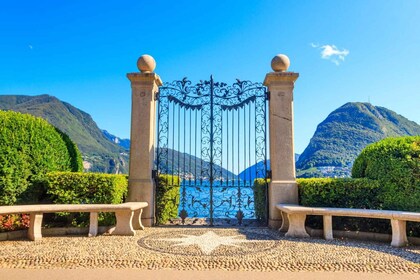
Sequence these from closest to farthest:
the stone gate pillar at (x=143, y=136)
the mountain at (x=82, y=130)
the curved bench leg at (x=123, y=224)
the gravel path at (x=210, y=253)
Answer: the gravel path at (x=210, y=253)
the curved bench leg at (x=123, y=224)
the stone gate pillar at (x=143, y=136)
the mountain at (x=82, y=130)

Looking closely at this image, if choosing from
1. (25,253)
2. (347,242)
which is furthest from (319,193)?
(25,253)

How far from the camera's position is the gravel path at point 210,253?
4.11 meters

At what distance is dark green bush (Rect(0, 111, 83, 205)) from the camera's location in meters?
6.20

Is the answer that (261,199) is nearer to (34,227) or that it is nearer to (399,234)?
(399,234)

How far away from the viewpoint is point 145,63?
789cm

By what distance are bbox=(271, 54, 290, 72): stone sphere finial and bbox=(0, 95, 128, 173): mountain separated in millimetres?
67532

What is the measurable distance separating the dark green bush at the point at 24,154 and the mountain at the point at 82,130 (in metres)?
65.7

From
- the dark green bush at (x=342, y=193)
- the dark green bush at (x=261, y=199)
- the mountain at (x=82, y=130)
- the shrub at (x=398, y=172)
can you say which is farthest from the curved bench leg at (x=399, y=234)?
the mountain at (x=82, y=130)

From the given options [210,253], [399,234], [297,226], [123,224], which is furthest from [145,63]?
[399,234]

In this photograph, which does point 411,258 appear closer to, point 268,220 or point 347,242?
point 347,242

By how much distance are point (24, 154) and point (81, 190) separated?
4.72ft

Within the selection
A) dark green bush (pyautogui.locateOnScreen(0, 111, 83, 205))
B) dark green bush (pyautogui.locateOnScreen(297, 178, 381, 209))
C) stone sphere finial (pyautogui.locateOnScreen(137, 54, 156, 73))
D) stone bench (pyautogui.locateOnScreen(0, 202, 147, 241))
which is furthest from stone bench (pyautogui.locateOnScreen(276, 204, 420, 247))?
dark green bush (pyautogui.locateOnScreen(0, 111, 83, 205))

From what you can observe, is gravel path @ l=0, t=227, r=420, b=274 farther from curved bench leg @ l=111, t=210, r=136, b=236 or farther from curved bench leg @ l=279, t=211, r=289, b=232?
curved bench leg @ l=279, t=211, r=289, b=232

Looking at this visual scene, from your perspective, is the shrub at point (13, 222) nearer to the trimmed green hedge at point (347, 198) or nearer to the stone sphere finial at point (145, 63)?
the stone sphere finial at point (145, 63)
